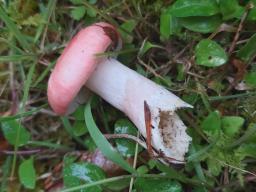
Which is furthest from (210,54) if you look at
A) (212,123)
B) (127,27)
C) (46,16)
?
(46,16)

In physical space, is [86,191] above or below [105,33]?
below

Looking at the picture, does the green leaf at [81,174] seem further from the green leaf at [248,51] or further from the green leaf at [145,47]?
the green leaf at [248,51]

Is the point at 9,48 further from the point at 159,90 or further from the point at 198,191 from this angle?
the point at 198,191

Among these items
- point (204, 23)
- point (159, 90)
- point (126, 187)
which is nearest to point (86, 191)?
point (126, 187)

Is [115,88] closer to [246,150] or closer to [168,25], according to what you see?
[168,25]

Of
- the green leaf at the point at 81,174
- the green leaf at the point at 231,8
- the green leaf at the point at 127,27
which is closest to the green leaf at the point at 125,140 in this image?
the green leaf at the point at 81,174
